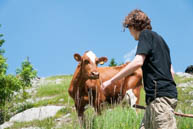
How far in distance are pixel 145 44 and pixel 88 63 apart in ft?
13.2

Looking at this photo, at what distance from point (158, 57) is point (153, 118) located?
0.81 meters

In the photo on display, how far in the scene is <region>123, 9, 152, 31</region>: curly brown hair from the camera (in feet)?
11.6

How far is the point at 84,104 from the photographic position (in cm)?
723

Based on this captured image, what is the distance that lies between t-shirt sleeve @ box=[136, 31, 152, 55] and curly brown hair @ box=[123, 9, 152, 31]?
0.29 meters

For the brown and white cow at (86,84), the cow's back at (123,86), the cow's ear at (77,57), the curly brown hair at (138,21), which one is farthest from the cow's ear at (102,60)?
the curly brown hair at (138,21)

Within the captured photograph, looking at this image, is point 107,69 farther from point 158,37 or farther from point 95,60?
point 158,37

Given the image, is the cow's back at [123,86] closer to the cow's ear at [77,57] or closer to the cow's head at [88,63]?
the cow's head at [88,63]

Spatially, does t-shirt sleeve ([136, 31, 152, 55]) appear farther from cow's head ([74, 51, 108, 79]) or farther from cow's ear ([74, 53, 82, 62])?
cow's ear ([74, 53, 82, 62])

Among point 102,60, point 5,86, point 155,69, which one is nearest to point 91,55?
point 102,60

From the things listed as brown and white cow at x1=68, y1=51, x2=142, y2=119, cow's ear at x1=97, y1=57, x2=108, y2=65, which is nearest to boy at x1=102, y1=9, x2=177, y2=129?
brown and white cow at x1=68, y1=51, x2=142, y2=119

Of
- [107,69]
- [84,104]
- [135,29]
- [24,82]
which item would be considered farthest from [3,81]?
[135,29]

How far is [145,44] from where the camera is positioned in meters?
3.20

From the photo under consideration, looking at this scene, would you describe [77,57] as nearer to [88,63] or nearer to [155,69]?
[88,63]

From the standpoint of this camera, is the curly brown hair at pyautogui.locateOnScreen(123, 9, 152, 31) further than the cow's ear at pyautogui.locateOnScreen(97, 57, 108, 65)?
No
